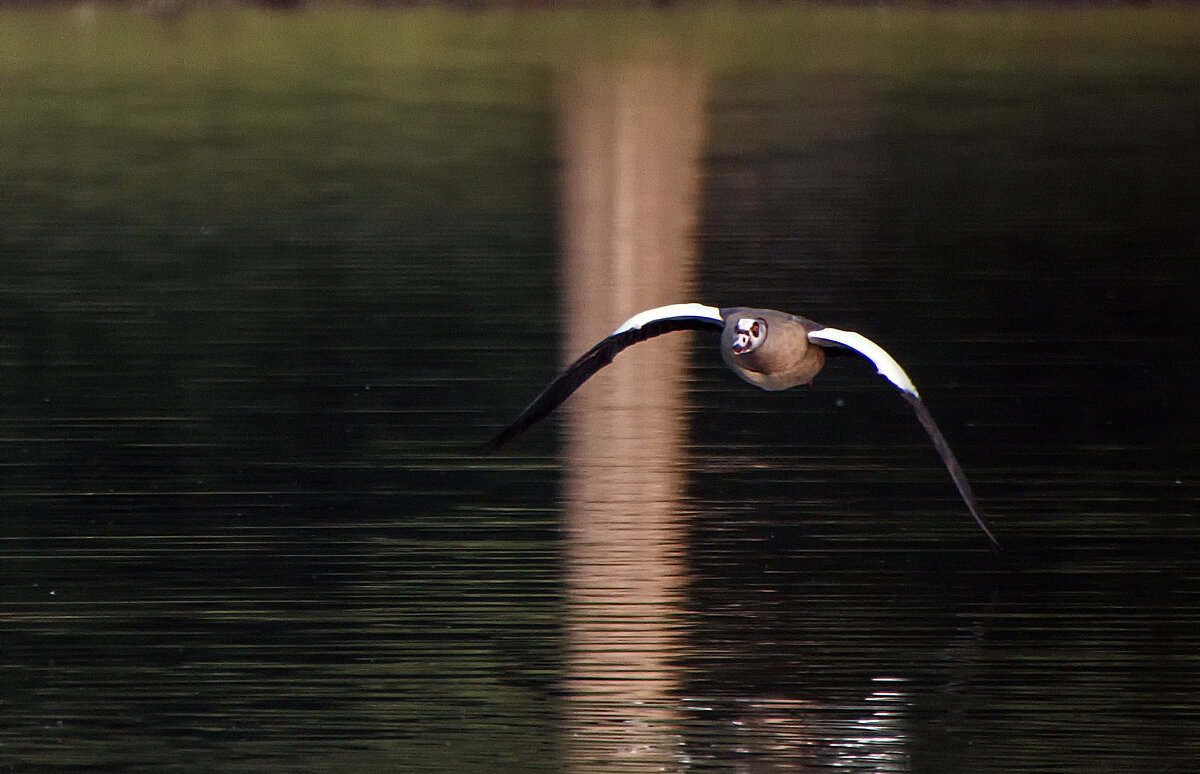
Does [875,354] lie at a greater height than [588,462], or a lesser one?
greater

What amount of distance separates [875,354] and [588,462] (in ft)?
9.04

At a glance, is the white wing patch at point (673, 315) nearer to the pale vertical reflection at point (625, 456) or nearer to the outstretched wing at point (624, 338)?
the outstretched wing at point (624, 338)

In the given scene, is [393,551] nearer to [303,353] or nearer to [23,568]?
[23,568]

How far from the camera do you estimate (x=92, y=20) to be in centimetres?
4284

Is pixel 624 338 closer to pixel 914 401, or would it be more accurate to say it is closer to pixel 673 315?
pixel 673 315

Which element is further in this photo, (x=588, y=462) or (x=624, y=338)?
(x=588, y=462)

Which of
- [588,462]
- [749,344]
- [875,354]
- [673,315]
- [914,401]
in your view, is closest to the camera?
[914,401]

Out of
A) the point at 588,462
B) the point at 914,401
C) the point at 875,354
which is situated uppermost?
the point at 875,354

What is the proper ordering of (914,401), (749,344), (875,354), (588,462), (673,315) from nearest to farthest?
(914,401) → (875,354) → (749,344) → (673,315) → (588,462)

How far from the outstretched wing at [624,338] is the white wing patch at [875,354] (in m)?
0.43

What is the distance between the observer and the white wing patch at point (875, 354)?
8547 millimetres

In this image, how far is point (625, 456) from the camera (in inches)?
445

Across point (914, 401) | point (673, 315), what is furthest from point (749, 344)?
point (914, 401)

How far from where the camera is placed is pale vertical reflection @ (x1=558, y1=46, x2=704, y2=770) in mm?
7902
